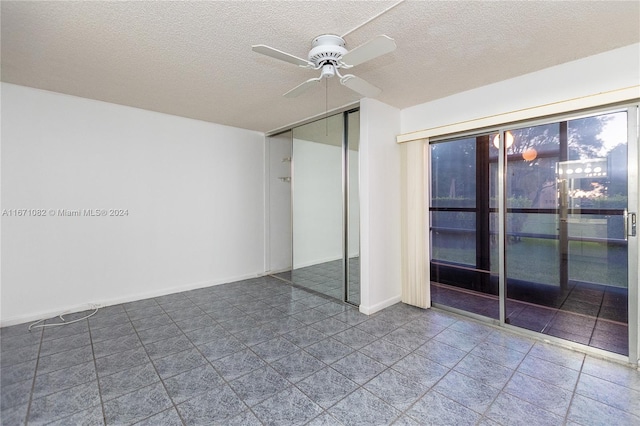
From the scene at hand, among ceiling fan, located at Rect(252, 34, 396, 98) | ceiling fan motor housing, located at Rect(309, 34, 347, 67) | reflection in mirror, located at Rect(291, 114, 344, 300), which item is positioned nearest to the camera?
ceiling fan, located at Rect(252, 34, 396, 98)

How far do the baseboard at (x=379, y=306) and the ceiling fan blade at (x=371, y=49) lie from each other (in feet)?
8.54

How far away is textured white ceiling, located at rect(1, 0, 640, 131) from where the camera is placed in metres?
1.83

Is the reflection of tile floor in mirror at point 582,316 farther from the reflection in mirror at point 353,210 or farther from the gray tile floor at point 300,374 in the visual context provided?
the reflection in mirror at point 353,210

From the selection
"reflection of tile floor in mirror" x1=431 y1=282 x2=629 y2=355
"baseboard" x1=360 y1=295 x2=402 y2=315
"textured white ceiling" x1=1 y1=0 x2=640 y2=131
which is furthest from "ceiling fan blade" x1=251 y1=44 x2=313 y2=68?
"reflection of tile floor in mirror" x1=431 y1=282 x2=629 y2=355

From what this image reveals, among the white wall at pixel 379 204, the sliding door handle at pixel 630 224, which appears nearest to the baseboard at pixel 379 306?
the white wall at pixel 379 204

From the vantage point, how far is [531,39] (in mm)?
2160

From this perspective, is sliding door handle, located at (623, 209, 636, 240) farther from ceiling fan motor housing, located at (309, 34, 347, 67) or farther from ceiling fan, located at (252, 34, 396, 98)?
ceiling fan motor housing, located at (309, 34, 347, 67)

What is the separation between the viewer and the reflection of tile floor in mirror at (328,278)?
3.70 meters

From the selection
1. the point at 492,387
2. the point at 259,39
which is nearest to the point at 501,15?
the point at 259,39

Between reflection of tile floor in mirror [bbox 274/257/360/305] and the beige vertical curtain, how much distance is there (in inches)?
26.2

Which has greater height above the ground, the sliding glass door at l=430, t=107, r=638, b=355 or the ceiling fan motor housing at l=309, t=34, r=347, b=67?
the ceiling fan motor housing at l=309, t=34, r=347, b=67

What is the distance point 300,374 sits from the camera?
220 cm

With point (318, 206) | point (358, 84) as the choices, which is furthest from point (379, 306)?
point (358, 84)

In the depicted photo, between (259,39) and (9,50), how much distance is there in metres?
2.09
